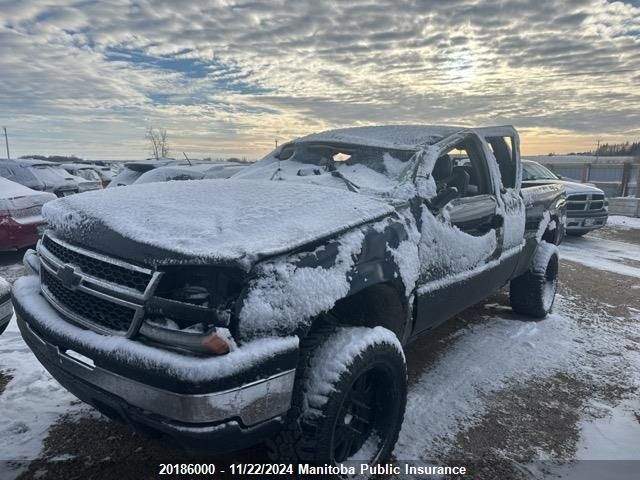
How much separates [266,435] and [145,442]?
1.21 meters

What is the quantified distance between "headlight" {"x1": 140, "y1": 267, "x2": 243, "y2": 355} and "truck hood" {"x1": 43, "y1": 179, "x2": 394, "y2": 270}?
9cm

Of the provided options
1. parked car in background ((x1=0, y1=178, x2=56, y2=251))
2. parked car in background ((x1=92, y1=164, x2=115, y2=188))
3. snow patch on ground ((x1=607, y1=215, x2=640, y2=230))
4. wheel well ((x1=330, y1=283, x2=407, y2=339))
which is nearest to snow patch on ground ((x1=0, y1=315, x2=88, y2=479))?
wheel well ((x1=330, y1=283, x2=407, y2=339))

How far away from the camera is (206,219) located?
218 centimetres

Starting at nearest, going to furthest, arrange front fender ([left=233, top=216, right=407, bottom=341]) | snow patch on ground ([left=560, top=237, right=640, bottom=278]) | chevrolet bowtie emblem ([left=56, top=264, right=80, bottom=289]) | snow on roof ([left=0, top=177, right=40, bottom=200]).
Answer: front fender ([left=233, top=216, right=407, bottom=341]) → chevrolet bowtie emblem ([left=56, top=264, right=80, bottom=289]) → snow on roof ([left=0, top=177, right=40, bottom=200]) → snow patch on ground ([left=560, top=237, right=640, bottom=278])

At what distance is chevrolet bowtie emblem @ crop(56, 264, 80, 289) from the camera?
7.17 feet

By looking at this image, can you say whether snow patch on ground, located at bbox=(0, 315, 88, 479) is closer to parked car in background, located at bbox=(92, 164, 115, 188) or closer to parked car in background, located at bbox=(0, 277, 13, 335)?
parked car in background, located at bbox=(0, 277, 13, 335)

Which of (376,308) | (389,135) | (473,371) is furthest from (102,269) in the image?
(473,371)

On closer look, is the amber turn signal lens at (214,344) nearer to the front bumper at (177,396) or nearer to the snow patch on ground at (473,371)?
the front bumper at (177,396)

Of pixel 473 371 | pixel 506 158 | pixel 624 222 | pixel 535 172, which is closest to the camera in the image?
pixel 473 371

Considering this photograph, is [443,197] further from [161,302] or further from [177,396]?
[177,396]

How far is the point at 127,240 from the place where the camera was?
6.61ft

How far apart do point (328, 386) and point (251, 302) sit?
1.74 ft

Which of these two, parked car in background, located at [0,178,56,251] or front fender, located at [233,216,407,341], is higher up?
front fender, located at [233,216,407,341]

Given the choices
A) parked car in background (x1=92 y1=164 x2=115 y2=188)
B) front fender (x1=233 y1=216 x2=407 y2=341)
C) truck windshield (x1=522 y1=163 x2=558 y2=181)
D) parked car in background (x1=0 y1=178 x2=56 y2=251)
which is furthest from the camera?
parked car in background (x1=92 y1=164 x2=115 y2=188)
